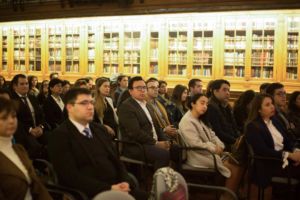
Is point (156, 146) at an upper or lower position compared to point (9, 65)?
lower

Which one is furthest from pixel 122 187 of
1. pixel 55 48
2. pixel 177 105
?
pixel 55 48

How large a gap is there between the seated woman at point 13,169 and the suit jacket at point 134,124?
1956 millimetres

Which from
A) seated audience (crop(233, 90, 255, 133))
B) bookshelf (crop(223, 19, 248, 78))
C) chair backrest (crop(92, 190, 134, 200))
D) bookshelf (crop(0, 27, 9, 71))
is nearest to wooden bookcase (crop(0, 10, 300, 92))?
bookshelf (crop(223, 19, 248, 78))

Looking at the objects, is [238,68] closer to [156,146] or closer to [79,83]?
[79,83]

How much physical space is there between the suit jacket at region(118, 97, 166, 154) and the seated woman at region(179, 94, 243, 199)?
0.49 metres

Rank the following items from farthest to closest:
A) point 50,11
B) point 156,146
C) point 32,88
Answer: point 50,11 < point 32,88 < point 156,146

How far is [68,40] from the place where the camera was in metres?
11.2

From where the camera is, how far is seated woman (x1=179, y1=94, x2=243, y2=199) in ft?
13.7

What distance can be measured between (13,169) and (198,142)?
231cm

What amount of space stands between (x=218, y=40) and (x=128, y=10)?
99.2 inches

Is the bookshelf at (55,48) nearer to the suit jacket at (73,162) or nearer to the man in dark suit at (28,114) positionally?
the man in dark suit at (28,114)

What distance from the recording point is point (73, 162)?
2.89m

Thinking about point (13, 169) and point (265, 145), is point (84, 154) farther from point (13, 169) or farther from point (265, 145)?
point (265, 145)

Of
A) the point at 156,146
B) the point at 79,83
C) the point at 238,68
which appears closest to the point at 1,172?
the point at 156,146
